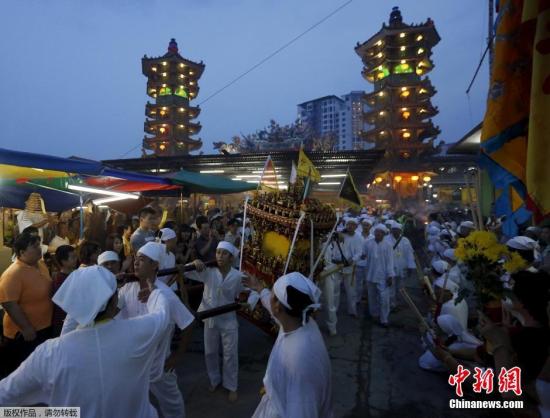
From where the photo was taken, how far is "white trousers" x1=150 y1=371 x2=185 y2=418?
3195 millimetres

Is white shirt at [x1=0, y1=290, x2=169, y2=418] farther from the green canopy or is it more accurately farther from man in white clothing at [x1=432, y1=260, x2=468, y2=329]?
the green canopy

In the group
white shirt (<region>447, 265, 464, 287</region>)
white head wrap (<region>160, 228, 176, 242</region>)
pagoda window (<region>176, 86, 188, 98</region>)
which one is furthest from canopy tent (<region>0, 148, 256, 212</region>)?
pagoda window (<region>176, 86, 188, 98</region>)

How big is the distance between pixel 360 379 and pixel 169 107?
47073 mm

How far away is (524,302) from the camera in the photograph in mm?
2525

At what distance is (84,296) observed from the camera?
178cm

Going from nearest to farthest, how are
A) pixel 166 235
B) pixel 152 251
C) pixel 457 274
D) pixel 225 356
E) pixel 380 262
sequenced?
pixel 152 251, pixel 225 356, pixel 166 235, pixel 457 274, pixel 380 262

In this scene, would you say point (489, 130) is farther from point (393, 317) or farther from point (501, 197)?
point (393, 317)

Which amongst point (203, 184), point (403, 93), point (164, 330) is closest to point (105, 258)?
point (164, 330)

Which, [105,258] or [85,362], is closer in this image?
[85,362]

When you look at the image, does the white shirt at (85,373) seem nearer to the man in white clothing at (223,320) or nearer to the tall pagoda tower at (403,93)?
the man in white clothing at (223,320)

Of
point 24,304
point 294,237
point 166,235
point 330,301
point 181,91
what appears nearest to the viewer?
point 24,304

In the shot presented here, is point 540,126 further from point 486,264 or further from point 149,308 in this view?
point 149,308

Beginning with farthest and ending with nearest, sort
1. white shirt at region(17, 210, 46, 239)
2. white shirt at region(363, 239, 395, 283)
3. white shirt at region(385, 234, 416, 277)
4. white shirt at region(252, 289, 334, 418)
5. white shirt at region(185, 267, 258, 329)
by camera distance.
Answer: white shirt at region(385, 234, 416, 277), white shirt at region(363, 239, 395, 283), white shirt at region(17, 210, 46, 239), white shirt at region(185, 267, 258, 329), white shirt at region(252, 289, 334, 418)

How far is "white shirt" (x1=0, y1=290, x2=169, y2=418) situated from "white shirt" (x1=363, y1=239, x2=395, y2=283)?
6.17m
